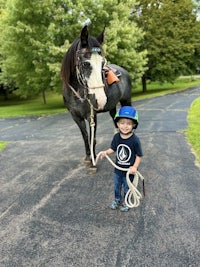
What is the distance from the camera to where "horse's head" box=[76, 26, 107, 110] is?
4062 mm

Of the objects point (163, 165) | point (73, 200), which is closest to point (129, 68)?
point (163, 165)

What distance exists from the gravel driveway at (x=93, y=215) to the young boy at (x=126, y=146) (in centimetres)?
39

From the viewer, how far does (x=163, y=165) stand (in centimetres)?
506

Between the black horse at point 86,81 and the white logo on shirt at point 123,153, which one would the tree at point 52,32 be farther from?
the white logo on shirt at point 123,153

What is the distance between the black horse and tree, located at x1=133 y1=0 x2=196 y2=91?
66.4 feet

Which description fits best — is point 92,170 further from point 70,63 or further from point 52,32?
point 52,32

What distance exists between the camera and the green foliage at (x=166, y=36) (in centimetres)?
2465

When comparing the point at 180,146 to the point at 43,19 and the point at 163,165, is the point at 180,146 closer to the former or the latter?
the point at 163,165

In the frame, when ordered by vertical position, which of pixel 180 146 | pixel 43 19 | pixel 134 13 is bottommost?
pixel 180 146

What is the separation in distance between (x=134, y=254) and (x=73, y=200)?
4.70 ft

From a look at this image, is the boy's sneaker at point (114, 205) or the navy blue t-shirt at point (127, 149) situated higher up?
the navy blue t-shirt at point (127, 149)

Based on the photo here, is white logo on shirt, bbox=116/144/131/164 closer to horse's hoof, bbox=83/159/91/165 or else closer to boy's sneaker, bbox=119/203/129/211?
boy's sneaker, bbox=119/203/129/211

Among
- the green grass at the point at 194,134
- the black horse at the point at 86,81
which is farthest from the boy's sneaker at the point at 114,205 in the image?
the green grass at the point at 194,134

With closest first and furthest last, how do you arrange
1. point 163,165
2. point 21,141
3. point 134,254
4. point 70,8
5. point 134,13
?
point 134,254, point 163,165, point 21,141, point 70,8, point 134,13
